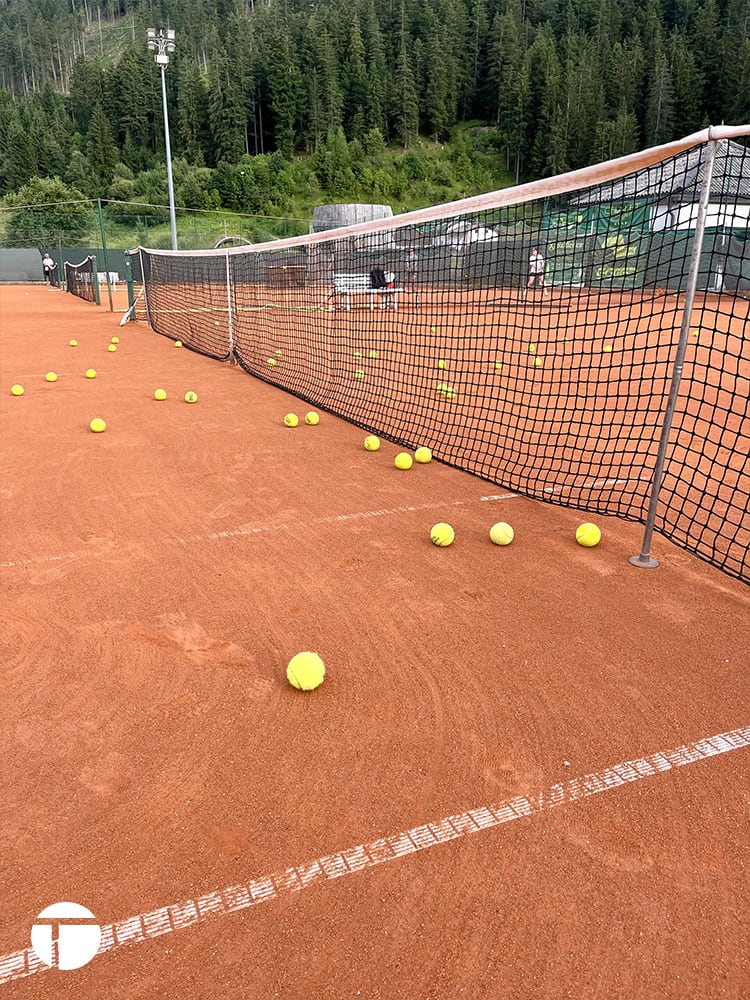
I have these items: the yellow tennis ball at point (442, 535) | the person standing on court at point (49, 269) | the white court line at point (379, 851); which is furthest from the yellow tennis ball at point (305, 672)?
the person standing on court at point (49, 269)

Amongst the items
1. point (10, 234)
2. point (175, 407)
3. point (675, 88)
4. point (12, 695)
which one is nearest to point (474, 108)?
point (675, 88)

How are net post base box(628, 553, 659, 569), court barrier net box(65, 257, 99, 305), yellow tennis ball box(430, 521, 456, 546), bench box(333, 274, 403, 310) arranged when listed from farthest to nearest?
court barrier net box(65, 257, 99, 305) < bench box(333, 274, 403, 310) < yellow tennis ball box(430, 521, 456, 546) < net post base box(628, 553, 659, 569)

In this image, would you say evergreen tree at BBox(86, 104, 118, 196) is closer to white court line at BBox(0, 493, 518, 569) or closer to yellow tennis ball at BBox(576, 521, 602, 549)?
white court line at BBox(0, 493, 518, 569)

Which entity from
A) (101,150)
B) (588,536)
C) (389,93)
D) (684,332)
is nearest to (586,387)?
(588,536)

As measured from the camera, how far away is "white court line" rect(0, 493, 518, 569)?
4.53 m

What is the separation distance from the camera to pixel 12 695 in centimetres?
313

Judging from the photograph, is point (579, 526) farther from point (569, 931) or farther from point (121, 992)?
point (121, 992)

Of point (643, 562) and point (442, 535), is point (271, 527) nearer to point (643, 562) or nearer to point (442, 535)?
point (442, 535)

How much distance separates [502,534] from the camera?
4754 millimetres

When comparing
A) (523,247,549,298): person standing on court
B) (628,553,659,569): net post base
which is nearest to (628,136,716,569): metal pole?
(628,553,659,569): net post base

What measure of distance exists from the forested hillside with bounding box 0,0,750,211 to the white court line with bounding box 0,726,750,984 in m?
65.6

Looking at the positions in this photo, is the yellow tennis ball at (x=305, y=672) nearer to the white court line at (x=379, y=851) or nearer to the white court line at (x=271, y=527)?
the white court line at (x=379, y=851)

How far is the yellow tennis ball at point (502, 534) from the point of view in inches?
187

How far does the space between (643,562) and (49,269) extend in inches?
1613
